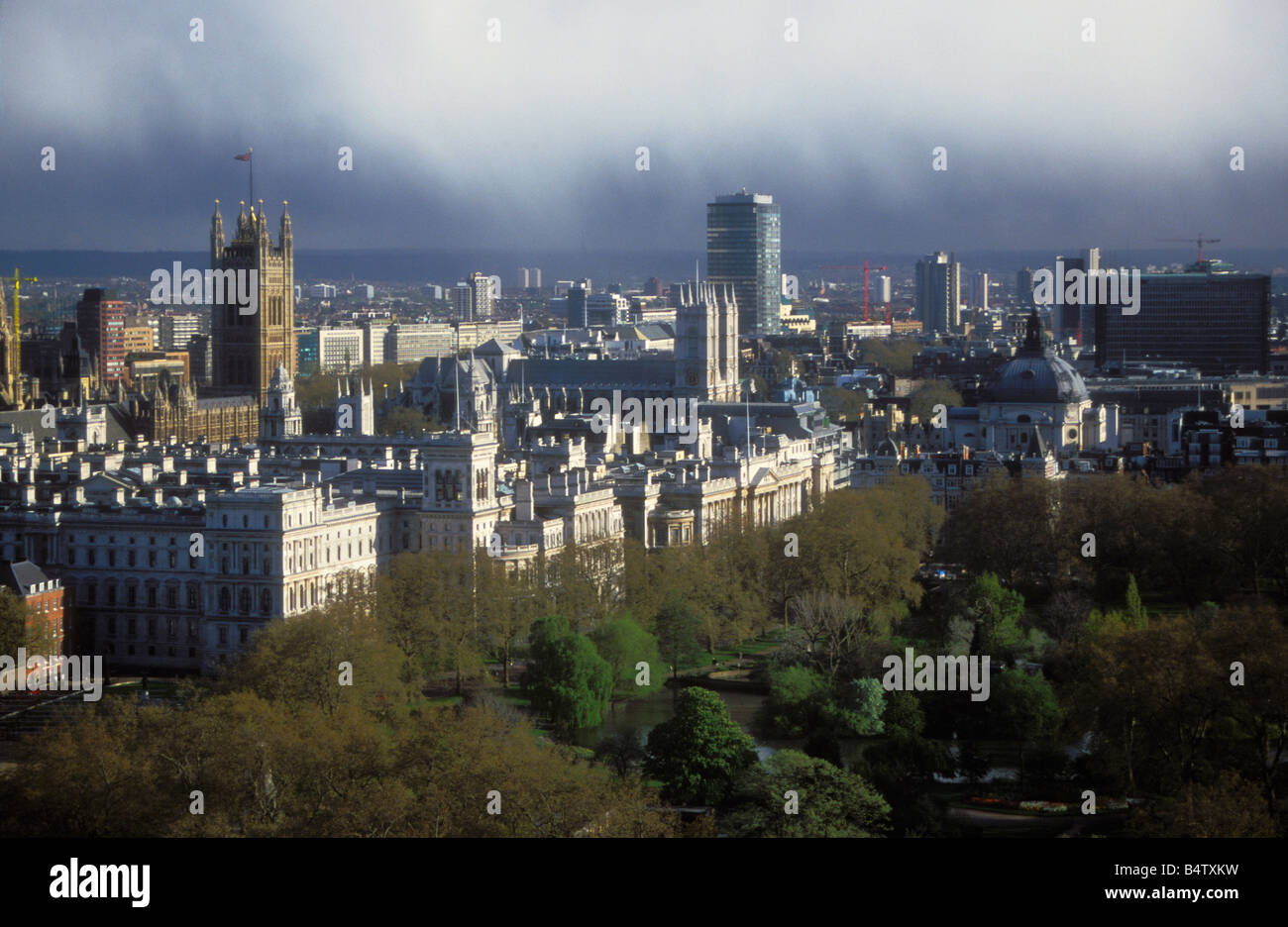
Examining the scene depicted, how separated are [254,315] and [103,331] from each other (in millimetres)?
50119

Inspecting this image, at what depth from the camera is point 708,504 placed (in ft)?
253

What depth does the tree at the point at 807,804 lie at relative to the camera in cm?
3703

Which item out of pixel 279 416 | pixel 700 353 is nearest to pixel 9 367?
pixel 279 416

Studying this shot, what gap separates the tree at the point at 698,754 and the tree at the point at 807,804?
1.38 metres

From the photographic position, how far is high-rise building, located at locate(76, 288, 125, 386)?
536 feet

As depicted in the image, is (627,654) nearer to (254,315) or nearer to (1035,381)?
(1035,381)

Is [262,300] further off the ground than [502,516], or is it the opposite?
[262,300]

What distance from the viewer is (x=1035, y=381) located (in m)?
107

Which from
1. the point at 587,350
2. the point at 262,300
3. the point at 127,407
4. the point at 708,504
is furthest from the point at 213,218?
the point at 708,504

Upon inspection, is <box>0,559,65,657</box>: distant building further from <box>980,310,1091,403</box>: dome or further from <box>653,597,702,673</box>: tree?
<box>980,310,1091,403</box>: dome

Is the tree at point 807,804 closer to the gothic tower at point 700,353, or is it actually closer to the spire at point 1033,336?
the spire at point 1033,336
